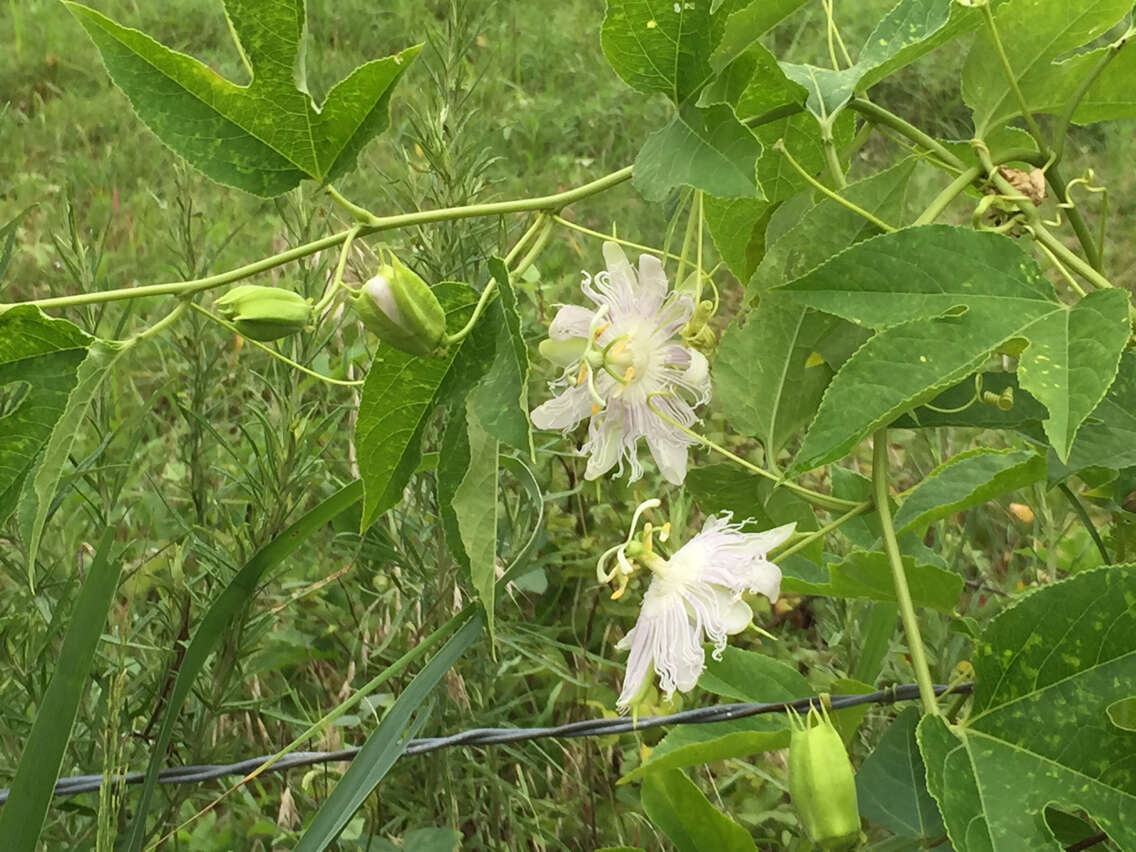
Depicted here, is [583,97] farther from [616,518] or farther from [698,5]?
[698,5]

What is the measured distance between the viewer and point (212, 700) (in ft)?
2.81

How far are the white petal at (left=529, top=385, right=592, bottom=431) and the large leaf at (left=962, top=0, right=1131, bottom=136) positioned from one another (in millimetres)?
255

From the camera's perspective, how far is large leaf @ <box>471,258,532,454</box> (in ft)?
1.54

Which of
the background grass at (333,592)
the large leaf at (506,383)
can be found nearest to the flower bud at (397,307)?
the large leaf at (506,383)

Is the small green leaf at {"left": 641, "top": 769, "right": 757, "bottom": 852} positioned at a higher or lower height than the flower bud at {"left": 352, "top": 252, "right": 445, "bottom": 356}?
lower

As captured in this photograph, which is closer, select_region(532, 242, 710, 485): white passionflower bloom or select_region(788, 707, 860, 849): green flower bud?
select_region(788, 707, 860, 849): green flower bud

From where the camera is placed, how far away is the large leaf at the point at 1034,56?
0.56 m

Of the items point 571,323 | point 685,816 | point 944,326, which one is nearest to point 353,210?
point 571,323

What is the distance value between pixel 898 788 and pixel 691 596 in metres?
0.22

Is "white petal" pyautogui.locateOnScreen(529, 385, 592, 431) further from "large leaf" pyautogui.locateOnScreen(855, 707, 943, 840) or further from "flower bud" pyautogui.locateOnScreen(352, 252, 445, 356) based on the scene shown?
"large leaf" pyautogui.locateOnScreen(855, 707, 943, 840)

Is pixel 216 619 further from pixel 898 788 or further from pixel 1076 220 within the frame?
pixel 1076 220

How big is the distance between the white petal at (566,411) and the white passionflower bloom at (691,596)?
8cm

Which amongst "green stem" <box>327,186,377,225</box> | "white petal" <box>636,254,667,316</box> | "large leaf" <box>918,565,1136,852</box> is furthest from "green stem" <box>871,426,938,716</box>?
"green stem" <box>327,186,377,225</box>

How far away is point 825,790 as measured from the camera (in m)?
0.45
